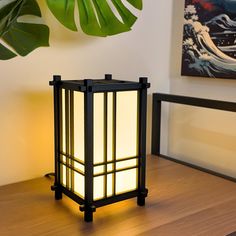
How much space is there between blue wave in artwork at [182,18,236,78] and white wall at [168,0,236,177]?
45mm

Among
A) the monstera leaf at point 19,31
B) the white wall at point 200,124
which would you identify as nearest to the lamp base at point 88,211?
the monstera leaf at point 19,31

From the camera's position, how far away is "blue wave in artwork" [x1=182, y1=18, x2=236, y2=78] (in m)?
1.37

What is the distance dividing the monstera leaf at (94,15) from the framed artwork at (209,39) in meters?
0.33

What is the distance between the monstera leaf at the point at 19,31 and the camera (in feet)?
3.57

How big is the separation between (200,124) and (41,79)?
745 mm

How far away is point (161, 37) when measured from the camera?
5.25ft

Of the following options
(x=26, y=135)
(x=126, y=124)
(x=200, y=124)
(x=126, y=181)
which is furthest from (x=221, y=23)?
(x=26, y=135)

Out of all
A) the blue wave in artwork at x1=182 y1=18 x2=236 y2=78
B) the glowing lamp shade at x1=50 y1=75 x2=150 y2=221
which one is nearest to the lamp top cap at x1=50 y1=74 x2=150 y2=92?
the glowing lamp shade at x1=50 y1=75 x2=150 y2=221

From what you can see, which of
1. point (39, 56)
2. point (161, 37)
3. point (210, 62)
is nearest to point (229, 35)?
point (210, 62)

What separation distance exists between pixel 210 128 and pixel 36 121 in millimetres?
759

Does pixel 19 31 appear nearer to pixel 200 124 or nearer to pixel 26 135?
pixel 26 135

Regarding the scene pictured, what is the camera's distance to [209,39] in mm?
1430

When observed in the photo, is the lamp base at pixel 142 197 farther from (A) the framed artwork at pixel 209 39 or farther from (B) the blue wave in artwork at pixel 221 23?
(B) the blue wave in artwork at pixel 221 23

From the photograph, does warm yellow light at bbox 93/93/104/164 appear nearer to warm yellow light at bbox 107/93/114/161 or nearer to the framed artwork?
warm yellow light at bbox 107/93/114/161
